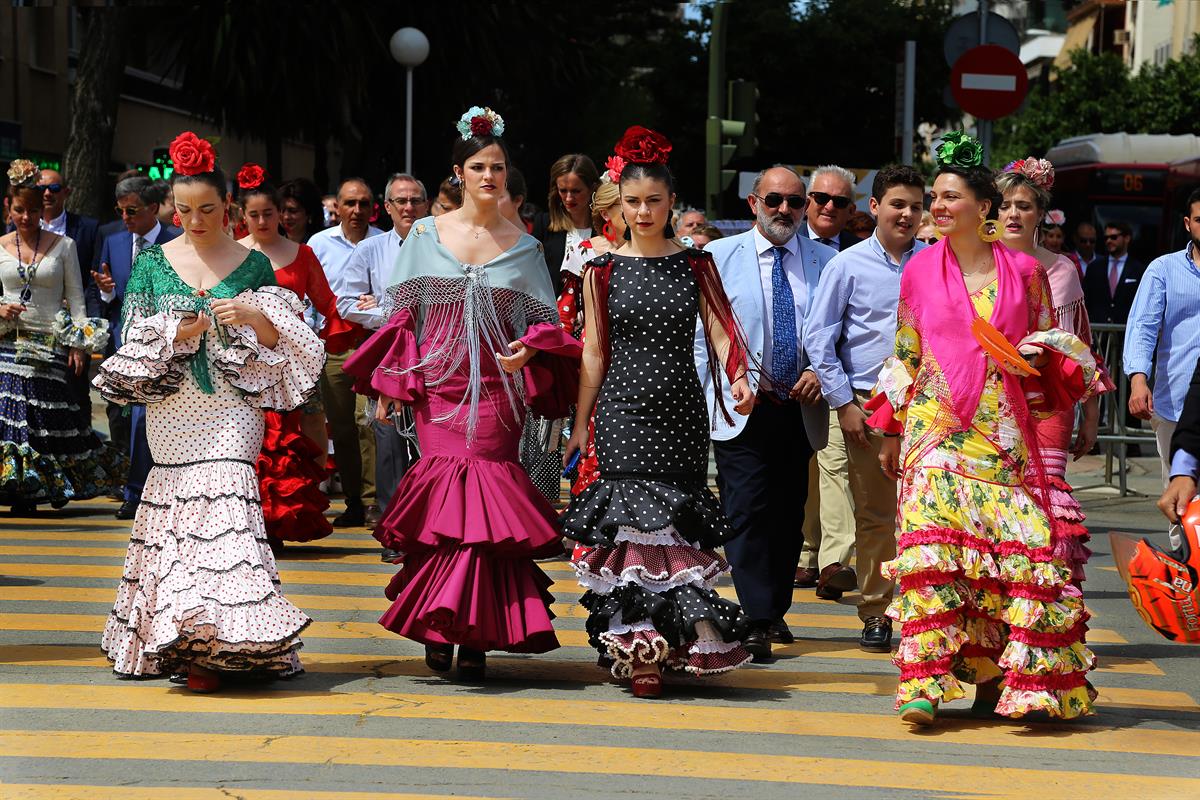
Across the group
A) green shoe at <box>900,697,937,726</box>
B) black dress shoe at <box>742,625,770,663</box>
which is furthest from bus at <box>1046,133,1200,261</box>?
green shoe at <box>900,697,937,726</box>

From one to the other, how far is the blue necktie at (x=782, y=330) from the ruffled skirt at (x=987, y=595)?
5.57ft

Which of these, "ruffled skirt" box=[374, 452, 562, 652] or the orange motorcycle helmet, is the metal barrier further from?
"ruffled skirt" box=[374, 452, 562, 652]

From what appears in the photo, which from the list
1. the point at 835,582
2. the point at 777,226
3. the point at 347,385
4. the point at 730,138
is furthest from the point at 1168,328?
the point at 730,138

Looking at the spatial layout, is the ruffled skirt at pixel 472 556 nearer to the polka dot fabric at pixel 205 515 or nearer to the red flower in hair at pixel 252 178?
the polka dot fabric at pixel 205 515

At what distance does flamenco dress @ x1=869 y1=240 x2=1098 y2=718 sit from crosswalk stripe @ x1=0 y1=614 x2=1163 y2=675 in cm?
145

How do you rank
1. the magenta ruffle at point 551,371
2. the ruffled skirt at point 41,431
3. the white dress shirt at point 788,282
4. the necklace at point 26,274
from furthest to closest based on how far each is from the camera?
the ruffled skirt at point 41,431 < the necklace at point 26,274 < the white dress shirt at point 788,282 < the magenta ruffle at point 551,371

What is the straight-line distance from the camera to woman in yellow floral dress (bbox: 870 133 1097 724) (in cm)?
663

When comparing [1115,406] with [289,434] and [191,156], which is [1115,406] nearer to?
[289,434]

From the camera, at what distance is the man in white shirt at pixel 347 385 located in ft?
39.5

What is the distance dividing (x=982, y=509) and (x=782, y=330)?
1.98 m

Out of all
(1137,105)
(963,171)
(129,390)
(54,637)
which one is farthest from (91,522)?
(1137,105)

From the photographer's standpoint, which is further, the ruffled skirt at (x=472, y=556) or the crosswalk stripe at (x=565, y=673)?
the crosswalk stripe at (x=565, y=673)

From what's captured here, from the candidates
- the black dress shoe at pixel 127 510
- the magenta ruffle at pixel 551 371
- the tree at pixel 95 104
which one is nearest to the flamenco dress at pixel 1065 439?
the magenta ruffle at pixel 551 371

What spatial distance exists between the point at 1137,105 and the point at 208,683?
1873 inches
